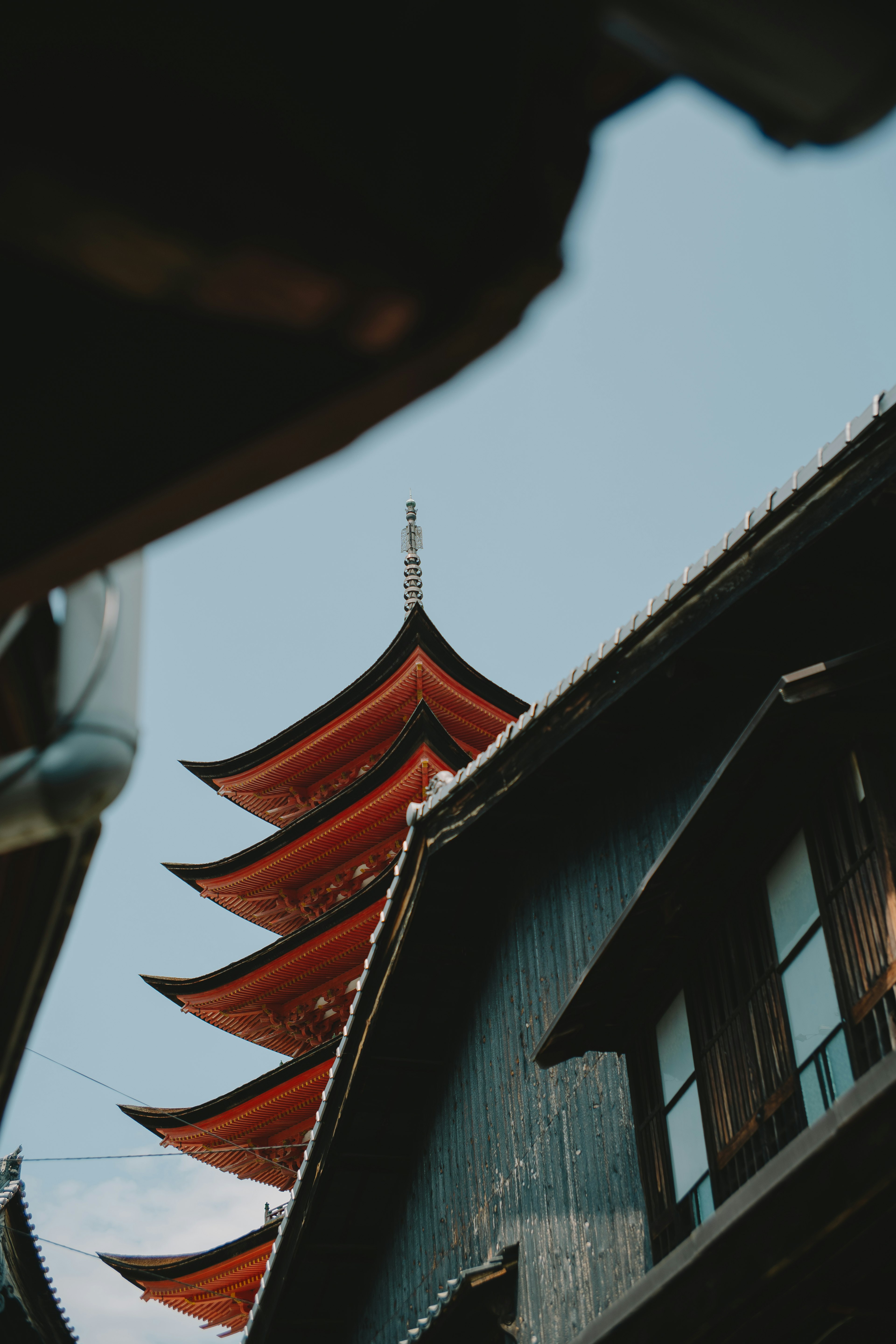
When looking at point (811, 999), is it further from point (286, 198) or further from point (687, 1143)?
point (286, 198)

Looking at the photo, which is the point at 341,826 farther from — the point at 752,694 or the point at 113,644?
the point at 113,644

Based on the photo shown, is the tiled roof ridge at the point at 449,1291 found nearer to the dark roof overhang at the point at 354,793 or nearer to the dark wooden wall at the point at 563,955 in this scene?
the dark wooden wall at the point at 563,955

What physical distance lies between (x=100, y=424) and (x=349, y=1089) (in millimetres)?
10622

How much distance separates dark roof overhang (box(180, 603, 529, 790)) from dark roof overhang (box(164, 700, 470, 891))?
1339 millimetres

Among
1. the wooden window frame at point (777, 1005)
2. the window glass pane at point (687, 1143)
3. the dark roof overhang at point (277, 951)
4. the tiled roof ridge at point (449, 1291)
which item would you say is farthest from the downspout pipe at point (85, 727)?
the dark roof overhang at point (277, 951)

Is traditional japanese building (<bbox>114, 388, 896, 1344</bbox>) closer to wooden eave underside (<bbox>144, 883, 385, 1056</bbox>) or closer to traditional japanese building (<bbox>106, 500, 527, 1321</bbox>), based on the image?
traditional japanese building (<bbox>106, 500, 527, 1321</bbox>)

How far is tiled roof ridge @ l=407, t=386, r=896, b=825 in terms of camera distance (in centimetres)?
634

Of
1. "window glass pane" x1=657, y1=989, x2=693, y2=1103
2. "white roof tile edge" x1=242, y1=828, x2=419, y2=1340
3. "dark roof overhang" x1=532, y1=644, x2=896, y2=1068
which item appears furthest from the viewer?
"white roof tile edge" x1=242, y1=828, x2=419, y2=1340

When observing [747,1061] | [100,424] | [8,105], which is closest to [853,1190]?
[747,1061]

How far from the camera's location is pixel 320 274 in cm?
108

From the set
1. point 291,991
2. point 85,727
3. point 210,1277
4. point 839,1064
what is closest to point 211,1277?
point 210,1277

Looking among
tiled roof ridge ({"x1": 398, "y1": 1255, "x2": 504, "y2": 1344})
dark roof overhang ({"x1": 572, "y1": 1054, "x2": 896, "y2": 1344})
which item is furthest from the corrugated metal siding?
dark roof overhang ({"x1": 572, "y1": 1054, "x2": 896, "y2": 1344})

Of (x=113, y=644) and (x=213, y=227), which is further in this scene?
(x=113, y=644)

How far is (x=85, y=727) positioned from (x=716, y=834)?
5.24m
